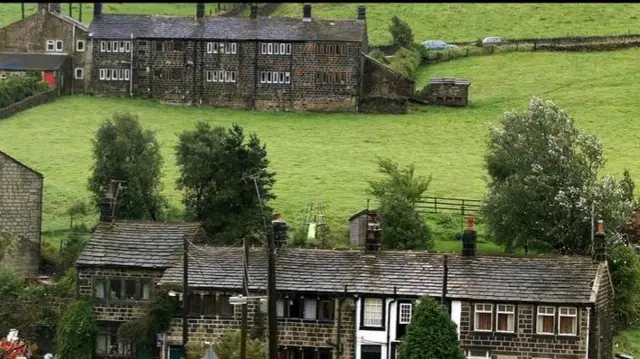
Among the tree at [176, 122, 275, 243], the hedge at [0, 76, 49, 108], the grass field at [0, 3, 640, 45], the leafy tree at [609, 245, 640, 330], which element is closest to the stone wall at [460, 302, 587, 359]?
the leafy tree at [609, 245, 640, 330]

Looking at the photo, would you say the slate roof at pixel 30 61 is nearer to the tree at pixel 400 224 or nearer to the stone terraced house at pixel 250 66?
the stone terraced house at pixel 250 66

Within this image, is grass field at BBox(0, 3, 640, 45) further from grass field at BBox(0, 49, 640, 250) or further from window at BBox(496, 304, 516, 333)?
window at BBox(496, 304, 516, 333)

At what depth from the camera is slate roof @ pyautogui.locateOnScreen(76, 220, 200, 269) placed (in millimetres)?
80688

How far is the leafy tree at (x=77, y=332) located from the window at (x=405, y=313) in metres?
12.9

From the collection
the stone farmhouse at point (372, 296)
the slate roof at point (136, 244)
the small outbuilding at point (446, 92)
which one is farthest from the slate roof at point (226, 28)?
the stone farmhouse at point (372, 296)

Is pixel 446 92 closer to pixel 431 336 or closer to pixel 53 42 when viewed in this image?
pixel 53 42

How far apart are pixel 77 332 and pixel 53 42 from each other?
64686mm

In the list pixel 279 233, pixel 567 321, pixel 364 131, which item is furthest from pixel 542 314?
pixel 364 131

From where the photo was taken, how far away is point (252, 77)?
137m

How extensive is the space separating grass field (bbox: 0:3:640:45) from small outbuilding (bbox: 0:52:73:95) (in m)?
20.4

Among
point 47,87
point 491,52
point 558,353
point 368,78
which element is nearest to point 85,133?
point 47,87

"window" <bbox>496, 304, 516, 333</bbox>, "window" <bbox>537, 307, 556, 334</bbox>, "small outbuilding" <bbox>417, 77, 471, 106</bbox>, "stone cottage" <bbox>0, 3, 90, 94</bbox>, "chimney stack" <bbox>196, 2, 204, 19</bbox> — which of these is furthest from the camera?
"chimney stack" <bbox>196, 2, 204, 19</bbox>

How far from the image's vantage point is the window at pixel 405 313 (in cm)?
7669

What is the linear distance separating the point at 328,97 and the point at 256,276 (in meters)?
58.7
